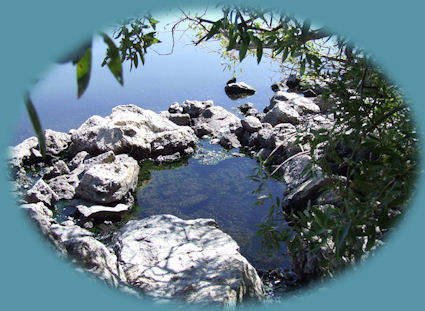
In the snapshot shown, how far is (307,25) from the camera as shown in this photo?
2.39 metres

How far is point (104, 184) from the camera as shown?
5.94 m

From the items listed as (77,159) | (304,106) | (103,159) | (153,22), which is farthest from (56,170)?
(304,106)

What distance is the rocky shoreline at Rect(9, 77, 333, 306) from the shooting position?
10.2ft

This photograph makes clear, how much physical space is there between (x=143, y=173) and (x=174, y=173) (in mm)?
621

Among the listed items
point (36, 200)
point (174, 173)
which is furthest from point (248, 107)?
point (36, 200)

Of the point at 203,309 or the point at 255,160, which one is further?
the point at 255,160

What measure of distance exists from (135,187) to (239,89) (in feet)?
22.5

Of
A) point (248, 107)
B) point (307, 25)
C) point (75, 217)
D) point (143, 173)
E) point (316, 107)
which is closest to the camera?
point (307, 25)

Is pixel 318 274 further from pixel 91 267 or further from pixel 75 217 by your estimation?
pixel 75 217

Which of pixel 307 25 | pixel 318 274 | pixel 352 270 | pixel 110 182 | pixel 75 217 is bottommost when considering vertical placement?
pixel 75 217

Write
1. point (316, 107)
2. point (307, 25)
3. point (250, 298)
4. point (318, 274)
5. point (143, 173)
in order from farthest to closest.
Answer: point (316, 107), point (143, 173), point (318, 274), point (250, 298), point (307, 25)

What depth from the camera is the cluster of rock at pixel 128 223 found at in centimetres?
308

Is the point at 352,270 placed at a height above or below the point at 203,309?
above

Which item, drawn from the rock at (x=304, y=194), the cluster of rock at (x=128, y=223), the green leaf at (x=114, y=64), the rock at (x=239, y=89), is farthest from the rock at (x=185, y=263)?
the rock at (x=239, y=89)
